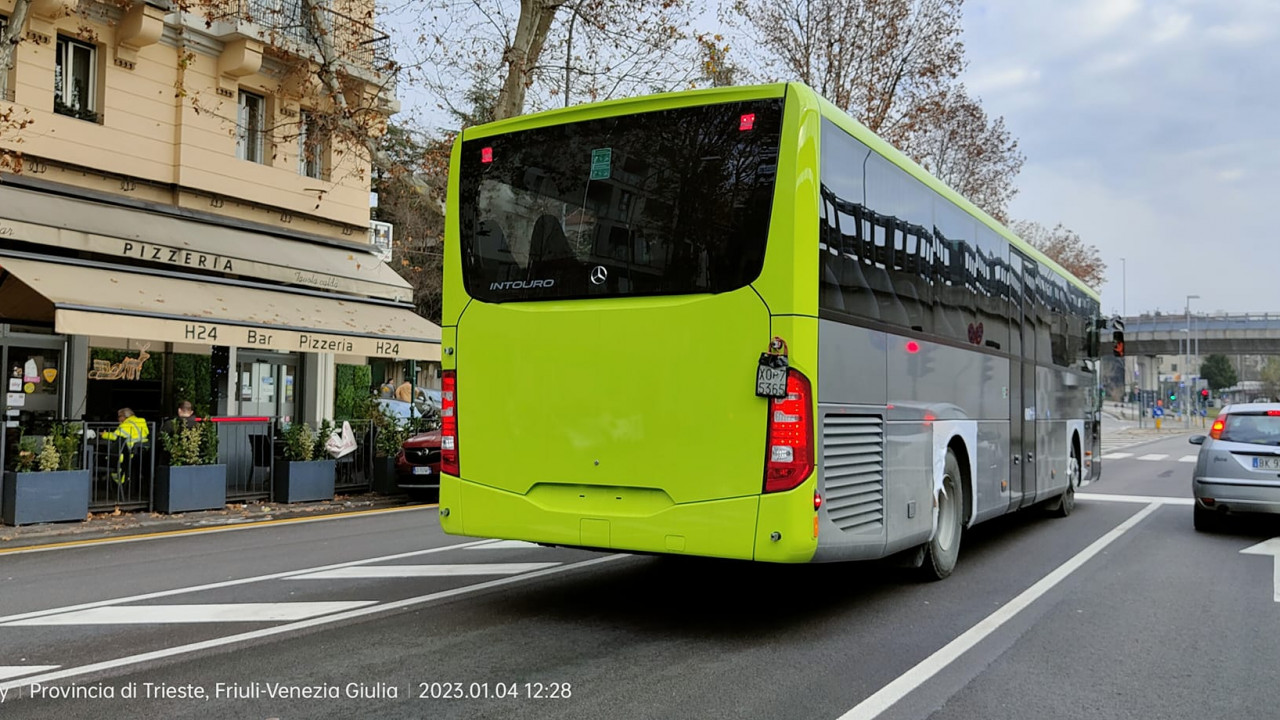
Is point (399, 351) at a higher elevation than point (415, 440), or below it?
higher

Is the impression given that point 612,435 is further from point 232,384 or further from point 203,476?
point 232,384

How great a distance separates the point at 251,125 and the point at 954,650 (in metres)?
18.4

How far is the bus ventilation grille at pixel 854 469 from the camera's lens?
6.17 m

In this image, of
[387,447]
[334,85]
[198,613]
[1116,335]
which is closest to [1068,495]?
[1116,335]

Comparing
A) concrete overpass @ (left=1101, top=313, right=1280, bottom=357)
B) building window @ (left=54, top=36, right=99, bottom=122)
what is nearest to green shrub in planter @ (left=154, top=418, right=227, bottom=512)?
building window @ (left=54, top=36, right=99, bottom=122)

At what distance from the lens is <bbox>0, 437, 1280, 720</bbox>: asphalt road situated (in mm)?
4977

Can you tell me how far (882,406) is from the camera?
22.8 ft

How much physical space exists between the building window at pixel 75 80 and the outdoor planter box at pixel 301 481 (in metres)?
7.37

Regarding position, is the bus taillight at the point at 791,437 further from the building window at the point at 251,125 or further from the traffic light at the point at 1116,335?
the building window at the point at 251,125

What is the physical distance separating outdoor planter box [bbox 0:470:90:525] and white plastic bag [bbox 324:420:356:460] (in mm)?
3869

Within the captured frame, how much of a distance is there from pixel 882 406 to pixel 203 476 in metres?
10.2

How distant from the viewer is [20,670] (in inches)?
213

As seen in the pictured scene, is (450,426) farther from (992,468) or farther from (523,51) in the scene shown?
(523,51)

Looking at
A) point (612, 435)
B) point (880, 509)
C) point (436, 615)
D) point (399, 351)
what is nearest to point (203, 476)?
point (399, 351)
